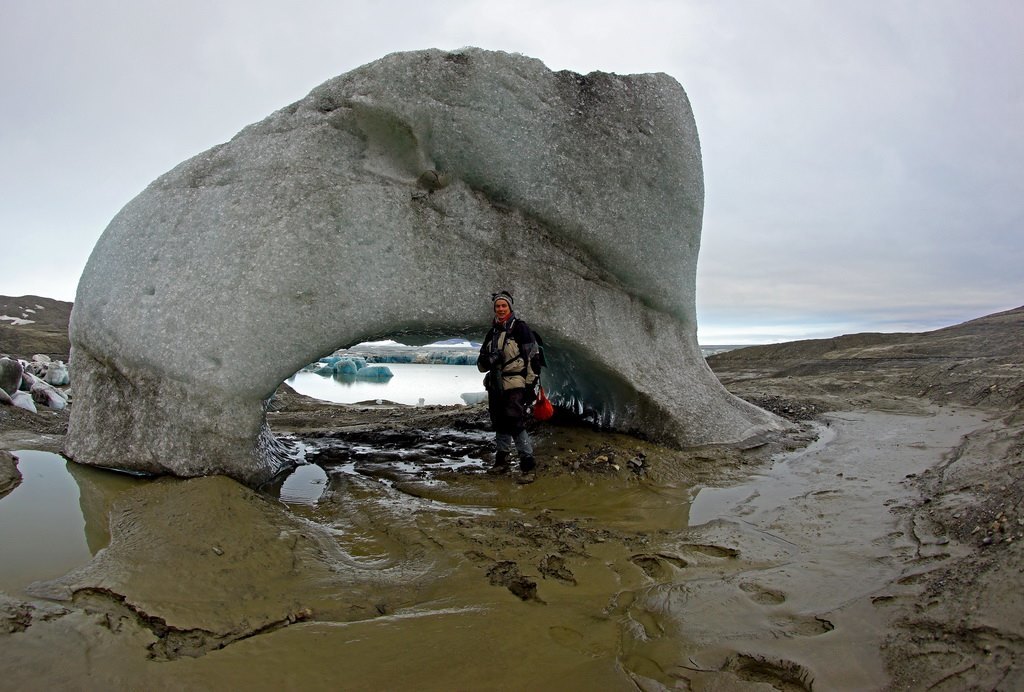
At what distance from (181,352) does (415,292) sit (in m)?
2.03

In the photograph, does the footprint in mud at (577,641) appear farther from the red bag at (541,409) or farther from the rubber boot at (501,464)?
the red bag at (541,409)

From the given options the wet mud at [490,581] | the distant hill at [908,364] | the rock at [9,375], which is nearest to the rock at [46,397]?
the rock at [9,375]

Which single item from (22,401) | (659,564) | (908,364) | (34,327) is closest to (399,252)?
(659,564)

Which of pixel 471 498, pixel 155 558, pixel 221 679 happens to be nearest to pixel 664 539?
pixel 471 498

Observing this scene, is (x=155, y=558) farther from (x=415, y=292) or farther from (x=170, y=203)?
(x=170, y=203)

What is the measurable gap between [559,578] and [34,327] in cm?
3591

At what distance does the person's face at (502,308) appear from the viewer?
5754mm

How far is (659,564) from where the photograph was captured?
3.51m

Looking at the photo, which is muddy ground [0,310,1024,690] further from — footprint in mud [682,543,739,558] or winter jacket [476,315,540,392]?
winter jacket [476,315,540,392]

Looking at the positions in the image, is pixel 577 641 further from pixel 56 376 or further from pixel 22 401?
pixel 56 376

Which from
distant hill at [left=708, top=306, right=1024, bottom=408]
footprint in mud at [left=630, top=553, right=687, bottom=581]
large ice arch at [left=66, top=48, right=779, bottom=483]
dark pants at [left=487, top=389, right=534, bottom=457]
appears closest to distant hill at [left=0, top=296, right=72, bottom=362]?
large ice arch at [left=66, top=48, right=779, bottom=483]

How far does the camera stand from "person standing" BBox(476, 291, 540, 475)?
5.71 meters

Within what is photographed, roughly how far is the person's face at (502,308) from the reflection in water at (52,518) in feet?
11.3

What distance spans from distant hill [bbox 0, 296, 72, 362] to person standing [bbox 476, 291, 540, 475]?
1155 cm
